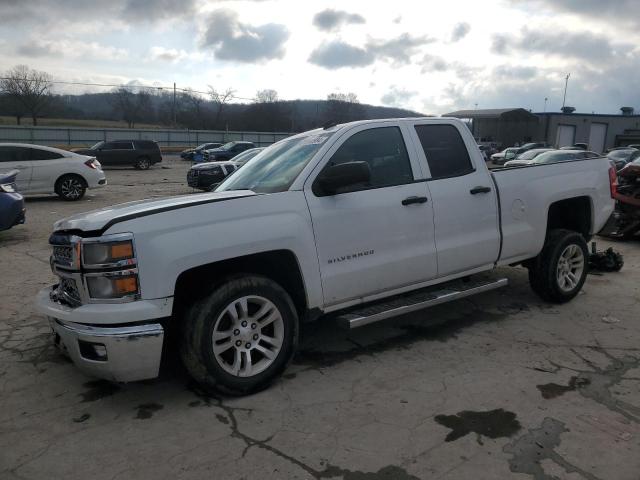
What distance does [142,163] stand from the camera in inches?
1243

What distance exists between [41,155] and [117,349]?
1340 cm

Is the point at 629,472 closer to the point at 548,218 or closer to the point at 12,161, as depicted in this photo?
the point at 548,218

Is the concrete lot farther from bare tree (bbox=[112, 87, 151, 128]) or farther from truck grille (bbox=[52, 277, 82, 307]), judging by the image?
bare tree (bbox=[112, 87, 151, 128])

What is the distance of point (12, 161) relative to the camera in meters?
14.0

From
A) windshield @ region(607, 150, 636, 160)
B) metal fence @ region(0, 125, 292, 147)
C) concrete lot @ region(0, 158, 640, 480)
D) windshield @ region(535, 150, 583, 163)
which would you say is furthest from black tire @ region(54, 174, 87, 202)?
metal fence @ region(0, 125, 292, 147)

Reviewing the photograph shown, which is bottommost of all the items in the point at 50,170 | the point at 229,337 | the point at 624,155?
the point at 229,337

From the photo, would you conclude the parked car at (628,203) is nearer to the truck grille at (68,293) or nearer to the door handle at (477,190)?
the door handle at (477,190)

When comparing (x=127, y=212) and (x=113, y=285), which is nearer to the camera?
(x=113, y=285)

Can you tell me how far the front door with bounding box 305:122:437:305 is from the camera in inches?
156

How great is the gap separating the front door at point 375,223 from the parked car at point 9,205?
7.05m

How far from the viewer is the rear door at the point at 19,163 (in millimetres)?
13781

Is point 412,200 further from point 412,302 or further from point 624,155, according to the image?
point 624,155

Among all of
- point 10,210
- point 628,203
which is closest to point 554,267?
point 628,203

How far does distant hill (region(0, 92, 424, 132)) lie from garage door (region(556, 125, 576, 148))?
2318 cm
